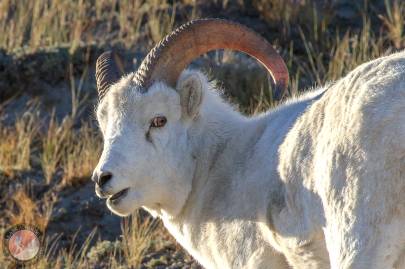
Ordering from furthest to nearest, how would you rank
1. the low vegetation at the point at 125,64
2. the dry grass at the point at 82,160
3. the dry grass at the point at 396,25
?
1. the dry grass at the point at 396,25
2. the dry grass at the point at 82,160
3. the low vegetation at the point at 125,64

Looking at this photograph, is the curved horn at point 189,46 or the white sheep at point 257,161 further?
the curved horn at point 189,46

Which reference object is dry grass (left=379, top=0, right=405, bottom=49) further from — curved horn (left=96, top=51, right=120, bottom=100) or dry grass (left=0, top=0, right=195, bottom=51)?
curved horn (left=96, top=51, right=120, bottom=100)

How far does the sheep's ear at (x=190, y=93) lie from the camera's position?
7.74m

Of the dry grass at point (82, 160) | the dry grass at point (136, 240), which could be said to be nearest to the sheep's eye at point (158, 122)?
the dry grass at point (136, 240)

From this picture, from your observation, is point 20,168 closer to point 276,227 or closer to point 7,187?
point 7,187

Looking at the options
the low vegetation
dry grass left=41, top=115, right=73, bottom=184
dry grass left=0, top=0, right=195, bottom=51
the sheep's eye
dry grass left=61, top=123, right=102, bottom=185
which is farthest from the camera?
dry grass left=0, top=0, right=195, bottom=51

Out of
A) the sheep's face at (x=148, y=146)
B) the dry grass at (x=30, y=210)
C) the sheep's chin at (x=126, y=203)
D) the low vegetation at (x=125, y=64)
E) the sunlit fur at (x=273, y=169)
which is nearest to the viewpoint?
the sunlit fur at (x=273, y=169)

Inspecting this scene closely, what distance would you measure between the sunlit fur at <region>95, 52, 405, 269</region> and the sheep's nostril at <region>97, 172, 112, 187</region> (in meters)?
0.05

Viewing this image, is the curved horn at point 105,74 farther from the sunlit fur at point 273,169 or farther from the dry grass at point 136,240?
the dry grass at point 136,240

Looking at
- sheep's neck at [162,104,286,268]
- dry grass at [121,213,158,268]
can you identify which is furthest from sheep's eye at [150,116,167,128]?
dry grass at [121,213,158,268]

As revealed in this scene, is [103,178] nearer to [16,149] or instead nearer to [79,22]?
[16,149]

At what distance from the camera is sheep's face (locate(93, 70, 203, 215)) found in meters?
7.31

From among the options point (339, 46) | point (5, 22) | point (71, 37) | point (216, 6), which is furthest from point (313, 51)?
point (5, 22)

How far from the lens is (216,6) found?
15469 millimetres
